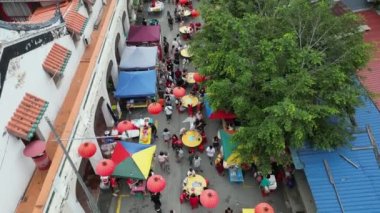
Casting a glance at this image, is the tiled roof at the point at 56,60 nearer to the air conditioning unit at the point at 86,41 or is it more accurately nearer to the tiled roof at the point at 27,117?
the tiled roof at the point at 27,117

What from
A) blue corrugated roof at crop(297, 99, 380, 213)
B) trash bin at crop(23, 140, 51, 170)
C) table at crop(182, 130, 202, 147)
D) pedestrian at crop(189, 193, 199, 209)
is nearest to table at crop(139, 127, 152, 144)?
table at crop(182, 130, 202, 147)

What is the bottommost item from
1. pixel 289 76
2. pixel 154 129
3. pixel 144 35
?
pixel 154 129

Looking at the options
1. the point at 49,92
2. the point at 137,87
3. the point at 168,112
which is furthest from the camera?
the point at 137,87

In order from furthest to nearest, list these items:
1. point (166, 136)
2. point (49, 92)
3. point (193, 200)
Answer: point (166, 136) < point (193, 200) < point (49, 92)

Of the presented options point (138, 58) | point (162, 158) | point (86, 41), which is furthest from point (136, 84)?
point (162, 158)

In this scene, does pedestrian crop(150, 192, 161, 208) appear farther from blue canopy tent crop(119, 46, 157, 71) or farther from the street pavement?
blue canopy tent crop(119, 46, 157, 71)

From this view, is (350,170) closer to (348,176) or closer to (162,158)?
(348,176)

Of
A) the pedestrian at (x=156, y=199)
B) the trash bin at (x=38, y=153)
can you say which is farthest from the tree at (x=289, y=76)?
the trash bin at (x=38, y=153)
